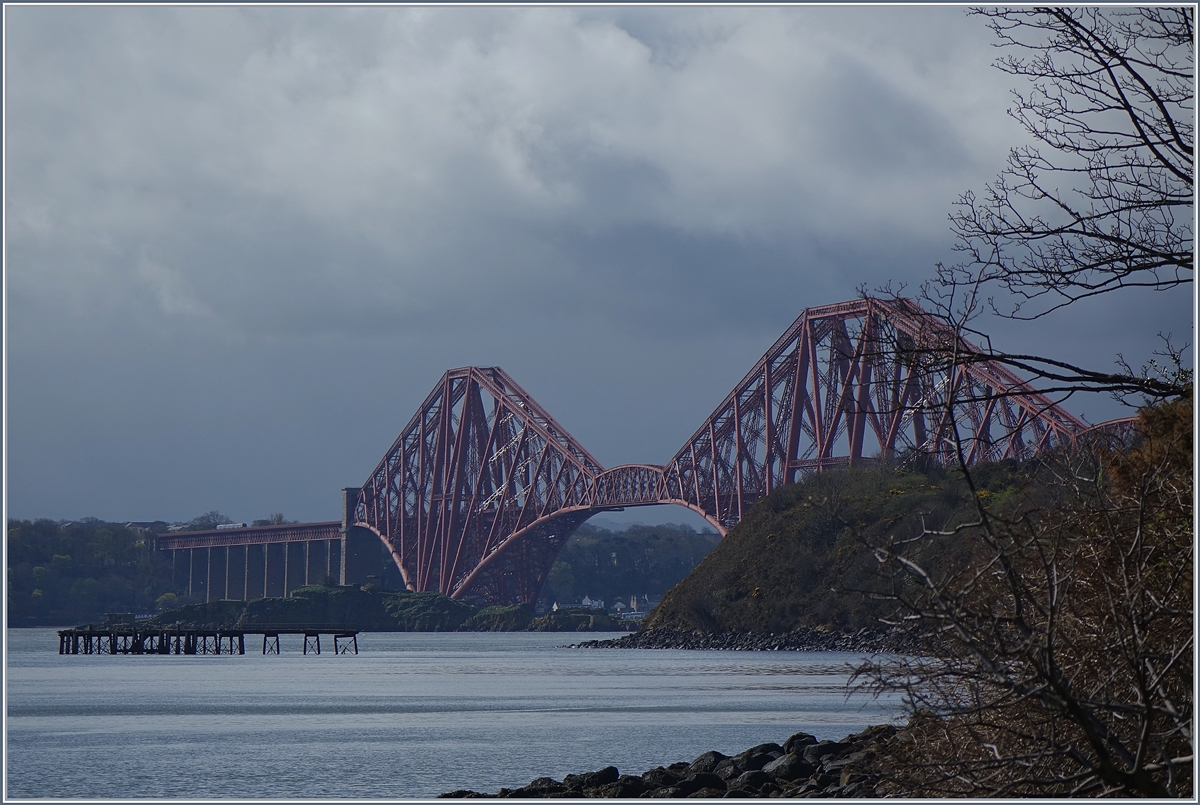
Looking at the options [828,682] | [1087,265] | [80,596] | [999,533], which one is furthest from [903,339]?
[80,596]

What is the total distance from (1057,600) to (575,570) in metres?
127

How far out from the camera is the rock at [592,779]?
15820 mm

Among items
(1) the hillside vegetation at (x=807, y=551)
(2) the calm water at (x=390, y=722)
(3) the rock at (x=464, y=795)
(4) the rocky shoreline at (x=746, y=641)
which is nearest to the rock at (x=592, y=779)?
(3) the rock at (x=464, y=795)

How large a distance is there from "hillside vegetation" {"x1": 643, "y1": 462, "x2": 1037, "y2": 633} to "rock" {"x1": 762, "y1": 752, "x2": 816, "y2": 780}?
38.6 meters

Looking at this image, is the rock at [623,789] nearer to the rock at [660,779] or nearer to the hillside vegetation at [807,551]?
the rock at [660,779]

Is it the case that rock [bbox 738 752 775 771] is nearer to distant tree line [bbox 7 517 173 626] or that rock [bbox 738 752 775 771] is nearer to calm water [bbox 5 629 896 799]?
calm water [bbox 5 629 896 799]

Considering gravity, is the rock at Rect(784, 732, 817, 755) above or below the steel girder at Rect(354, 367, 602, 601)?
below

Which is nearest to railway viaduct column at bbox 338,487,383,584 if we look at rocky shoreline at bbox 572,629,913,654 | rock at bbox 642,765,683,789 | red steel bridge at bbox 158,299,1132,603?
red steel bridge at bbox 158,299,1132,603

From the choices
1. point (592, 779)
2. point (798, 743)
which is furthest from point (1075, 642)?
point (798, 743)

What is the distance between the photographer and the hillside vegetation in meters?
58.7

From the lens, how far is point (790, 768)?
15.4 m

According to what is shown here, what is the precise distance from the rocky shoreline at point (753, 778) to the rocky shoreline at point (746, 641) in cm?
3342

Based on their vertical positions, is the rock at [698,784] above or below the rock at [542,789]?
above

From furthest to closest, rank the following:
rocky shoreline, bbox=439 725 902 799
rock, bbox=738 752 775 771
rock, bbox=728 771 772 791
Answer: rock, bbox=738 752 775 771
rock, bbox=728 771 772 791
rocky shoreline, bbox=439 725 902 799
